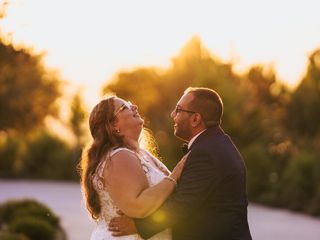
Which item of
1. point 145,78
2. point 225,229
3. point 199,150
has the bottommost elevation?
point 225,229

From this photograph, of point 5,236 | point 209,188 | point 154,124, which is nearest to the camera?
point 209,188

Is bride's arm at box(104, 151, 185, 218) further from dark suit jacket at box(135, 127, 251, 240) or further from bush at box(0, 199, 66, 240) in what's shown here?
bush at box(0, 199, 66, 240)

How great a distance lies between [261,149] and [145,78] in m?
31.8

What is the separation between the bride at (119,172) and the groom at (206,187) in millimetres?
107

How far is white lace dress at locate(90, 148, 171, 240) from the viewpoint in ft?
16.7

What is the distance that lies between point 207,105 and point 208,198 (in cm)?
51

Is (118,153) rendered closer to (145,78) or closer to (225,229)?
(225,229)

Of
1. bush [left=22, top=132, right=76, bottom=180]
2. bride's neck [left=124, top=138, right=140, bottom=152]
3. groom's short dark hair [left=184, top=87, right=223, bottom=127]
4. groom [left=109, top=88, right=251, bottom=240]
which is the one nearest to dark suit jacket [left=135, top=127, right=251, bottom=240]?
groom [left=109, top=88, right=251, bottom=240]

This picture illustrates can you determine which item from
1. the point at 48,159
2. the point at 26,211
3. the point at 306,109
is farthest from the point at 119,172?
the point at 48,159

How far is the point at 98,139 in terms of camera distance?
5.17m

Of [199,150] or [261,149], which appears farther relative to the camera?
[261,149]

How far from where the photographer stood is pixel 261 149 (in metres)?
28.0

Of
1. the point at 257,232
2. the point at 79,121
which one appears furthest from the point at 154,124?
the point at 257,232

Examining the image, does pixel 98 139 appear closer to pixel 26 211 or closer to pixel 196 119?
pixel 196 119
